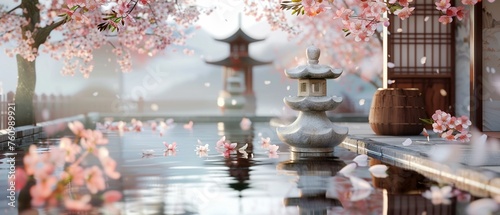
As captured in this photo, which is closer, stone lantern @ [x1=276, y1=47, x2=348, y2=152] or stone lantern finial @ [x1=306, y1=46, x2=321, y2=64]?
stone lantern @ [x1=276, y1=47, x2=348, y2=152]

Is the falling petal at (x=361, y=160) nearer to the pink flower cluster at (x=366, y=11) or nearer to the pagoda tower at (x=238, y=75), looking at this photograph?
the pink flower cluster at (x=366, y=11)

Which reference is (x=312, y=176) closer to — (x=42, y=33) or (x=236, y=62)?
(x=42, y=33)

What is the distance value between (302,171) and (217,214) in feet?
11.4

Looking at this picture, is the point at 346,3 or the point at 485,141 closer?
the point at 485,141

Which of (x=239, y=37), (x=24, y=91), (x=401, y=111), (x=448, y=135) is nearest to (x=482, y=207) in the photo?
(x=448, y=135)

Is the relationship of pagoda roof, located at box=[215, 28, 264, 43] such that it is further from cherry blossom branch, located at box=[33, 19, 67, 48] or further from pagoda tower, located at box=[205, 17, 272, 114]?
cherry blossom branch, located at box=[33, 19, 67, 48]

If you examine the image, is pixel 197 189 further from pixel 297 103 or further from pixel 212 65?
pixel 212 65

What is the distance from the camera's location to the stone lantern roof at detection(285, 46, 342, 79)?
1186cm

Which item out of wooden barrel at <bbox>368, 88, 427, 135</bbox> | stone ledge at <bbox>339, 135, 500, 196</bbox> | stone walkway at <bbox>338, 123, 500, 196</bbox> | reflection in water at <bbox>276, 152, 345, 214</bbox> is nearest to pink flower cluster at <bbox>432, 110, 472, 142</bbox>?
stone walkway at <bbox>338, 123, 500, 196</bbox>

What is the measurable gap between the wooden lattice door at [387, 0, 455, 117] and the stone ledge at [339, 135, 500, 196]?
13.2 feet

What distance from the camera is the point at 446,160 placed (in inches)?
365

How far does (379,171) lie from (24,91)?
12.7 m

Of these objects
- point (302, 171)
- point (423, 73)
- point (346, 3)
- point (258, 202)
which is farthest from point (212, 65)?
point (258, 202)

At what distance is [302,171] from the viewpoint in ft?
30.7
